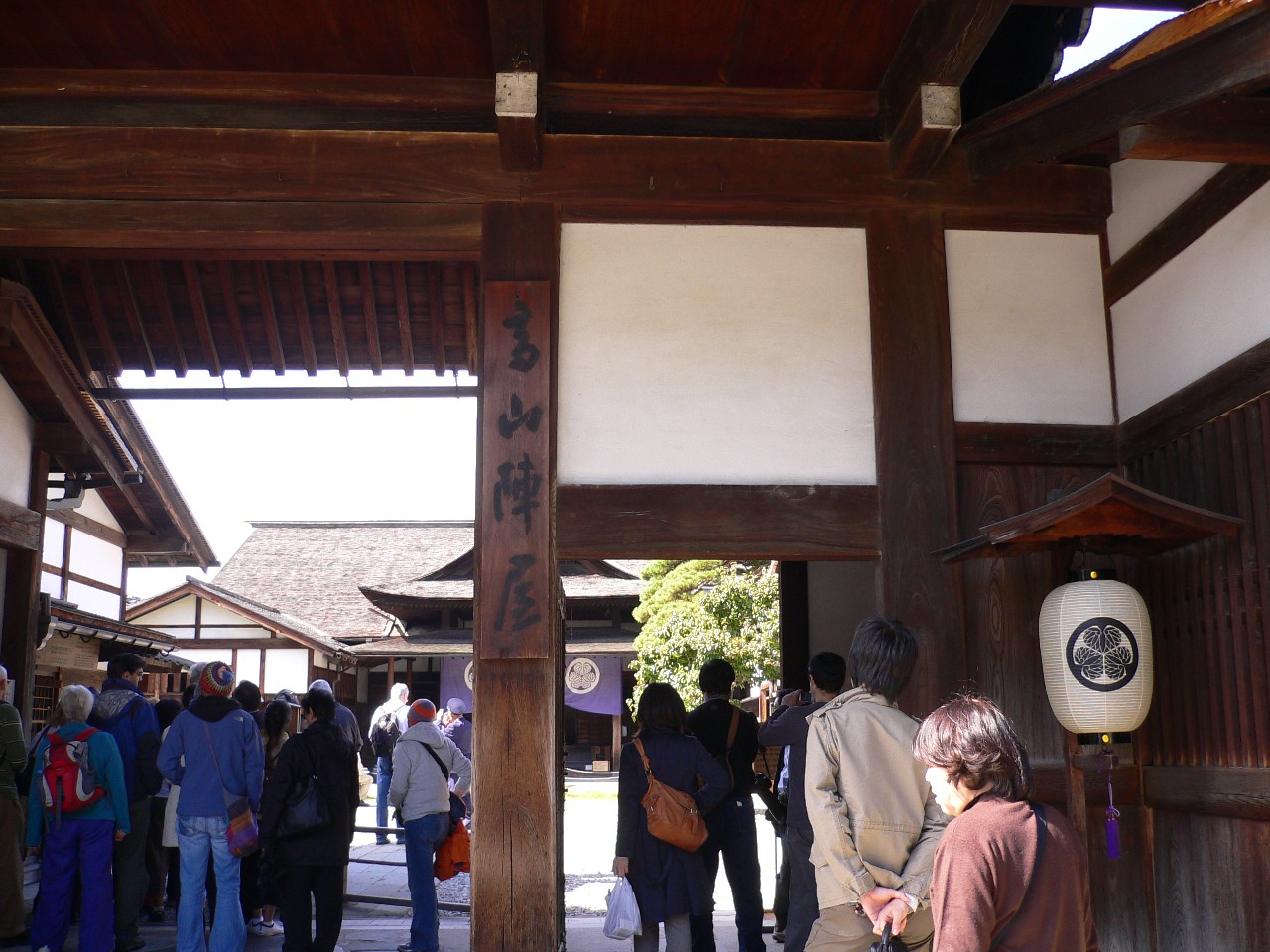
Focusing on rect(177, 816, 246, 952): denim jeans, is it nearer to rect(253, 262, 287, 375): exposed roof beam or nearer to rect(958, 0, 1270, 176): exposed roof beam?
rect(253, 262, 287, 375): exposed roof beam

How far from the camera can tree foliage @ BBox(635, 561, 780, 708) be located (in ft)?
53.6

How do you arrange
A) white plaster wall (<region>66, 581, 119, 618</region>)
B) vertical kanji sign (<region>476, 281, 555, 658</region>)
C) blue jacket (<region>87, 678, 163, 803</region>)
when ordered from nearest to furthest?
vertical kanji sign (<region>476, 281, 555, 658</region>) < blue jacket (<region>87, 678, 163, 803</region>) < white plaster wall (<region>66, 581, 119, 618</region>)

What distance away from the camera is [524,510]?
494cm

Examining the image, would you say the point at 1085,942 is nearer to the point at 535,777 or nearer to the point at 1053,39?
the point at 535,777

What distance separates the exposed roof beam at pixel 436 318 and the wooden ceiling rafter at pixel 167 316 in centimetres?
155

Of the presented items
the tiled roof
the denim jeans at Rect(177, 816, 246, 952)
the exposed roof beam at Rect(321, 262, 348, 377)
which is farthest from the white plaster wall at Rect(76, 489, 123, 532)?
the tiled roof

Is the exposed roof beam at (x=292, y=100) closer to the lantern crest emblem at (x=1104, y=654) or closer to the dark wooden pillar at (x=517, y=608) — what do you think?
the dark wooden pillar at (x=517, y=608)

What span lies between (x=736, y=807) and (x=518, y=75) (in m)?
Result: 3.56

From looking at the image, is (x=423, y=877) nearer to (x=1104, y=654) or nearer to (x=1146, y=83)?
(x=1104, y=654)

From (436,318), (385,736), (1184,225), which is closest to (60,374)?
(436,318)

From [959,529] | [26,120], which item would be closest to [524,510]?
[959,529]

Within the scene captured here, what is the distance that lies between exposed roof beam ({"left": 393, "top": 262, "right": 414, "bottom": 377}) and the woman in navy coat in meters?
3.29

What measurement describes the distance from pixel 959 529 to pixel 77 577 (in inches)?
392

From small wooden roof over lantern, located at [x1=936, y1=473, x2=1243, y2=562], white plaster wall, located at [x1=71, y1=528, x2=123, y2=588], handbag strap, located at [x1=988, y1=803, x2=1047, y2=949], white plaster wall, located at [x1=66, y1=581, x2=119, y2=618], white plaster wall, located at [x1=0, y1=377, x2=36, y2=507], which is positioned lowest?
handbag strap, located at [x1=988, y1=803, x2=1047, y2=949]
